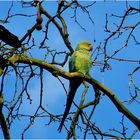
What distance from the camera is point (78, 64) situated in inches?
216

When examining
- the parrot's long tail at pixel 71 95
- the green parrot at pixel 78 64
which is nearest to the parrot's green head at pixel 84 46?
the green parrot at pixel 78 64

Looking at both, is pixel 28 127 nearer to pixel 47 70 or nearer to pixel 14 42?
pixel 47 70

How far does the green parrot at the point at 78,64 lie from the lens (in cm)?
470

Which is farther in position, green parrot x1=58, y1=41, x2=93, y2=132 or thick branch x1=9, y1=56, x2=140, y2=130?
green parrot x1=58, y1=41, x2=93, y2=132

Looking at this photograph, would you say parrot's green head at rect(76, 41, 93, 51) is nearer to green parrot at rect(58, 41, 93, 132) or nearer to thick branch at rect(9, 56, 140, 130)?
green parrot at rect(58, 41, 93, 132)

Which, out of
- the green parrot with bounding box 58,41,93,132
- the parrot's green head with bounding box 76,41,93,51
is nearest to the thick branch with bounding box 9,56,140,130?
the green parrot with bounding box 58,41,93,132

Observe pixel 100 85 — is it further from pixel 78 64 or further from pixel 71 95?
pixel 78 64

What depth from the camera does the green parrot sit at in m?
4.70

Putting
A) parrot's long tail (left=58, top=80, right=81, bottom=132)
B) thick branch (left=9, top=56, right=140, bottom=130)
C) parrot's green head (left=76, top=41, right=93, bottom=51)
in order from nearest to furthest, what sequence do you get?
thick branch (left=9, top=56, right=140, bottom=130), parrot's long tail (left=58, top=80, right=81, bottom=132), parrot's green head (left=76, top=41, right=93, bottom=51)

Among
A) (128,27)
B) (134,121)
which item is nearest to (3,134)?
(134,121)

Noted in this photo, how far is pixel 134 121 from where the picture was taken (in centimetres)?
425

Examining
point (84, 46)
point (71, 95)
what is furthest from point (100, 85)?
point (84, 46)

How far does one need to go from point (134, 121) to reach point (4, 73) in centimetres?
136

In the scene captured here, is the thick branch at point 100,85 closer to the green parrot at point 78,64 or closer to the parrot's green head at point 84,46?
the green parrot at point 78,64
